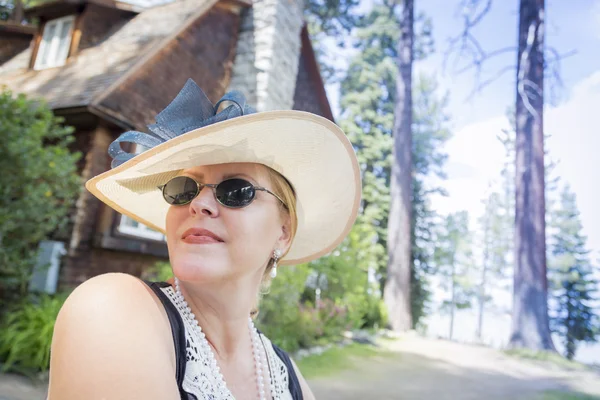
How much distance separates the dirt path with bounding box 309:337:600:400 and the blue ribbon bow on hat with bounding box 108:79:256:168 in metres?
3.36

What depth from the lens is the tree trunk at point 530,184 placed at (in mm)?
4363

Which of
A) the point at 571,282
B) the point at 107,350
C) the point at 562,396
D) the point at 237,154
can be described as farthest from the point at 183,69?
the point at 107,350

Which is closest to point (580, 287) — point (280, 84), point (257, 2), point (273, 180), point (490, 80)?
point (490, 80)

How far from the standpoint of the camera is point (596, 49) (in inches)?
147

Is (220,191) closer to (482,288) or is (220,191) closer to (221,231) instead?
(221,231)

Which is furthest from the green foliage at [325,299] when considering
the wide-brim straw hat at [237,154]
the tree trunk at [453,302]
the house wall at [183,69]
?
the wide-brim straw hat at [237,154]

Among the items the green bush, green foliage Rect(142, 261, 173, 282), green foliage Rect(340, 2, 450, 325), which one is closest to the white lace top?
green foliage Rect(142, 261, 173, 282)

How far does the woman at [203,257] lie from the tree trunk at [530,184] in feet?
12.5

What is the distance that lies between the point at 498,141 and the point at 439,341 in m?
2.81

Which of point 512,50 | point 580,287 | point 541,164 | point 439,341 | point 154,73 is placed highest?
point 512,50

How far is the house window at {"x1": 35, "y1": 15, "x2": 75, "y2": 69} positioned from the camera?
598cm

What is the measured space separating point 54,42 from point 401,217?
5986 mm

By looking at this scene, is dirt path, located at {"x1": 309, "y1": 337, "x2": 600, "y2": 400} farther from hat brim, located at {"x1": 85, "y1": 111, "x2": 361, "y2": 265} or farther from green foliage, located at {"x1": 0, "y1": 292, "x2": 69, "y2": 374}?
hat brim, located at {"x1": 85, "y1": 111, "x2": 361, "y2": 265}

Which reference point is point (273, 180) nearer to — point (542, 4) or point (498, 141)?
point (498, 141)
